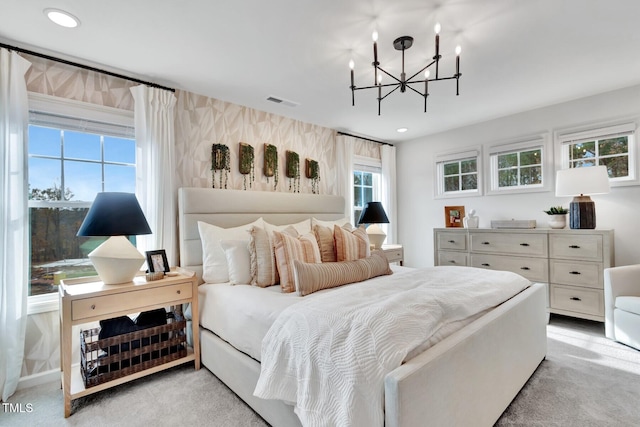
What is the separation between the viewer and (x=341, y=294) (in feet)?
5.61

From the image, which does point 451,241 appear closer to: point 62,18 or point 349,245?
point 349,245

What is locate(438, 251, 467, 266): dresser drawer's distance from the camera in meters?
3.93

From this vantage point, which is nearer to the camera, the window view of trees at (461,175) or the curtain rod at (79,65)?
the curtain rod at (79,65)

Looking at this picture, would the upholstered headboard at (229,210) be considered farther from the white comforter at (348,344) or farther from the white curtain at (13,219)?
the white comforter at (348,344)

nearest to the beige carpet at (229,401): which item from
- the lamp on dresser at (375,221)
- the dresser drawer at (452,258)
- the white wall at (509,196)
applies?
the white wall at (509,196)

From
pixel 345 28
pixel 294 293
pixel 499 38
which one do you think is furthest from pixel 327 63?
pixel 294 293

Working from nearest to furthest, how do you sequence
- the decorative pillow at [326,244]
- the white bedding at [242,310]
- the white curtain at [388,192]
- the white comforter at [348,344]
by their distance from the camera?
the white comforter at [348,344], the white bedding at [242,310], the decorative pillow at [326,244], the white curtain at [388,192]

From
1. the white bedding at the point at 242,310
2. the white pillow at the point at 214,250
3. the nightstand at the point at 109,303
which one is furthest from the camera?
the white pillow at the point at 214,250

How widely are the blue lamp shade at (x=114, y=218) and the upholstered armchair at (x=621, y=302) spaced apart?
3.97m

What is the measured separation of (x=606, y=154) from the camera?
3305 mm

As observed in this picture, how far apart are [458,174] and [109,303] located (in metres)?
4.47

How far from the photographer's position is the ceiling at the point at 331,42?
1.81 metres

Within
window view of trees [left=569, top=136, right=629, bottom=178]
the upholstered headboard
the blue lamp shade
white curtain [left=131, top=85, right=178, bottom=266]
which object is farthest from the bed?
window view of trees [left=569, top=136, right=629, bottom=178]

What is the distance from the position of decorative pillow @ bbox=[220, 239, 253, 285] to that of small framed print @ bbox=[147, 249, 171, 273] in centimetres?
48
